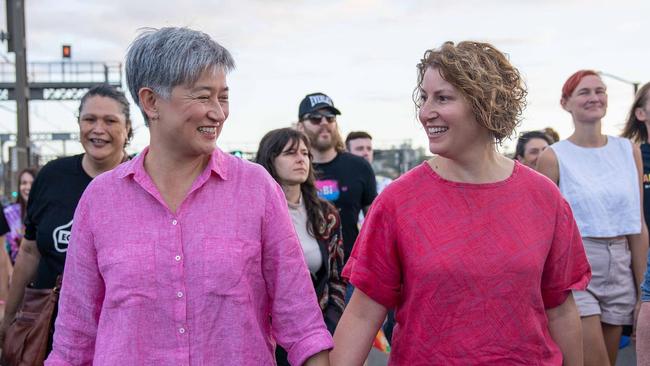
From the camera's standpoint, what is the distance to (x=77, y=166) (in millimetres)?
4129

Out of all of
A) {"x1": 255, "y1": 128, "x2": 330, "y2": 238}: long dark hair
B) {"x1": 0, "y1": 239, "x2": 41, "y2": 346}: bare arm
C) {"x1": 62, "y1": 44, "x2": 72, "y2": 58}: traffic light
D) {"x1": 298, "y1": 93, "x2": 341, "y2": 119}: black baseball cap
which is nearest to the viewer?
{"x1": 0, "y1": 239, "x2": 41, "y2": 346}: bare arm

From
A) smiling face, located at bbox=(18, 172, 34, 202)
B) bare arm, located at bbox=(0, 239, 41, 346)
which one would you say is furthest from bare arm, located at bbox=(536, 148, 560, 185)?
smiling face, located at bbox=(18, 172, 34, 202)

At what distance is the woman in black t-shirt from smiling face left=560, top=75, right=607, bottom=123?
9.40 ft

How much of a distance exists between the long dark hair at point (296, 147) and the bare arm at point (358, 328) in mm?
1968

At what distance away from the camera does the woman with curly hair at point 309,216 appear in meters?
4.73

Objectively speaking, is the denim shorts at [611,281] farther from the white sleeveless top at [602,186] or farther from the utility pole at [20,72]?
the utility pole at [20,72]

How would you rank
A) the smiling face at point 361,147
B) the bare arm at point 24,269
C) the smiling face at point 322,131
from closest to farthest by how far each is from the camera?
the bare arm at point 24,269, the smiling face at point 322,131, the smiling face at point 361,147

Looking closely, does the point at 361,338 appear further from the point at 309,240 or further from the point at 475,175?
the point at 309,240

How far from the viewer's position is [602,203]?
4949mm

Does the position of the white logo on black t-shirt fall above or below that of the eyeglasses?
below

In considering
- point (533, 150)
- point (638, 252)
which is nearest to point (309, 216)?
point (638, 252)

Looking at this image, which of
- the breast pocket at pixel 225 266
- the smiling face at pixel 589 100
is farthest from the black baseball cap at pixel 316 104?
the breast pocket at pixel 225 266

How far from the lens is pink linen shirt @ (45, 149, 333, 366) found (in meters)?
2.51

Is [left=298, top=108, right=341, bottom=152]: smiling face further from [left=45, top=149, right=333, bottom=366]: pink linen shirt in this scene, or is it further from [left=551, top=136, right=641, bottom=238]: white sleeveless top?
[left=45, top=149, right=333, bottom=366]: pink linen shirt
